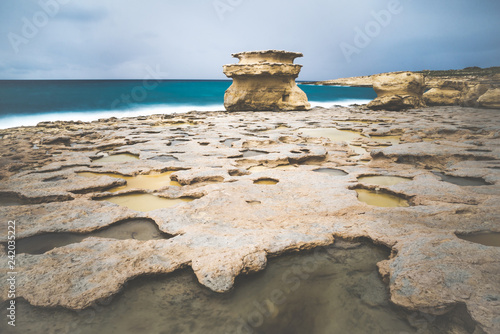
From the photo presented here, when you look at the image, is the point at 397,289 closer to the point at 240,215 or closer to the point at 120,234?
the point at 240,215

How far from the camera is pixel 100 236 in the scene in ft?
6.33

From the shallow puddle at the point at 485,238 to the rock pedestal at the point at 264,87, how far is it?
10322 millimetres

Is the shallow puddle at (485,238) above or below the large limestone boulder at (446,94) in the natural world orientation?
below

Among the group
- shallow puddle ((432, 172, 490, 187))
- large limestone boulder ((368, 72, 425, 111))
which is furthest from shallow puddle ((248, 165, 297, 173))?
large limestone boulder ((368, 72, 425, 111))

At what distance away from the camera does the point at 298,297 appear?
135 centimetres

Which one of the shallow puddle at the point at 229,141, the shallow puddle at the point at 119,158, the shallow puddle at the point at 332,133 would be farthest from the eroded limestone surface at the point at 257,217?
the shallow puddle at the point at 332,133

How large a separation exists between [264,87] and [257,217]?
34.2 ft

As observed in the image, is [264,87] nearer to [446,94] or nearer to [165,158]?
[446,94]

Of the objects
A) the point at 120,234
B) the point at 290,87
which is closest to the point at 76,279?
the point at 120,234

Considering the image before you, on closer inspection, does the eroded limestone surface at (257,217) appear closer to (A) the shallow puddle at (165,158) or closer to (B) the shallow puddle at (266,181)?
(B) the shallow puddle at (266,181)

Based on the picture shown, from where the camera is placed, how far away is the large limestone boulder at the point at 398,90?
11.1 m

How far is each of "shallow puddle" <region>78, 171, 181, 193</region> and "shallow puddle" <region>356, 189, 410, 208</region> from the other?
188 cm

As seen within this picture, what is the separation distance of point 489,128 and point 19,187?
26.5 feet

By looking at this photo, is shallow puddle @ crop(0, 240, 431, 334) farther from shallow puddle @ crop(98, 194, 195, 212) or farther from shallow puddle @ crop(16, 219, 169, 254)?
shallow puddle @ crop(98, 194, 195, 212)
